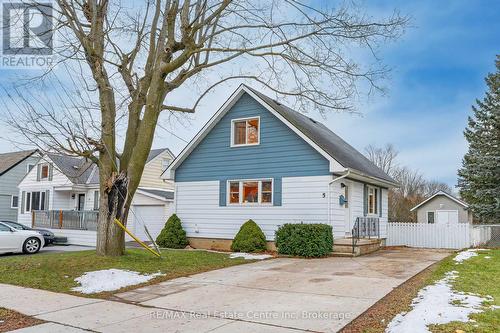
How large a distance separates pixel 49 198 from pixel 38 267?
19053 millimetres

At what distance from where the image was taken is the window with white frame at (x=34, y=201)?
2855 centimetres

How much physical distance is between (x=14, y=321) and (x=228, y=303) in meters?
3.33

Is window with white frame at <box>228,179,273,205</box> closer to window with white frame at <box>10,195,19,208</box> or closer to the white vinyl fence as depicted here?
the white vinyl fence

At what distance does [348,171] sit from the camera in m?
14.8

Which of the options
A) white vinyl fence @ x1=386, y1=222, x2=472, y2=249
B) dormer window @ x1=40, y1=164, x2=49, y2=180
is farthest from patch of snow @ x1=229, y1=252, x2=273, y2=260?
dormer window @ x1=40, y1=164, x2=49, y2=180

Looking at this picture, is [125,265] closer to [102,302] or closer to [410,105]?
[102,302]

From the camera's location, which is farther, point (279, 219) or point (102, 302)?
point (279, 219)

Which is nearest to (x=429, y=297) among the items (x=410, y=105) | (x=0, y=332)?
(x=0, y=332)

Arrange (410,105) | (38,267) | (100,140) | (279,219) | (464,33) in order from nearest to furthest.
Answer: (38,267) → (100,140) → (464,33) → (279,219) → (410,105)

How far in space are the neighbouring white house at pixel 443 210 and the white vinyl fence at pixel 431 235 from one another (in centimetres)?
1451

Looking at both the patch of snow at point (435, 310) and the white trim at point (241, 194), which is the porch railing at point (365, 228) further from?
the patch of snow at point (435, 310)

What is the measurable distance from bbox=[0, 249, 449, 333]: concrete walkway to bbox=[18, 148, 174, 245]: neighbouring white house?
1232 cm

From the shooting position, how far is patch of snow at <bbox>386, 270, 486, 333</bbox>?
18.2 feet

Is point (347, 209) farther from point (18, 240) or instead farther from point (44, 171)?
point (44, 171)
